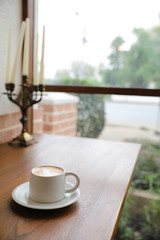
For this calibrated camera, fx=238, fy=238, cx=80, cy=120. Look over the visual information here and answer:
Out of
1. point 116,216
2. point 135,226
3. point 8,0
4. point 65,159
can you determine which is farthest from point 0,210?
point 135,226

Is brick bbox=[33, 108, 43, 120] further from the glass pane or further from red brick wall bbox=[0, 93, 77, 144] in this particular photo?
the glass pane

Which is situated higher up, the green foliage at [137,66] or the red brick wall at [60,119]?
the green foliage at [137,66]

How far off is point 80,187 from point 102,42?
1.42 metres

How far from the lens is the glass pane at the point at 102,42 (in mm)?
1652

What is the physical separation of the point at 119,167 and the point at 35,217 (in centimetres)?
43

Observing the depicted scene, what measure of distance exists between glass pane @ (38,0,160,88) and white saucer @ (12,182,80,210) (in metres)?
1.21

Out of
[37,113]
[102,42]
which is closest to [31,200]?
[37,113]

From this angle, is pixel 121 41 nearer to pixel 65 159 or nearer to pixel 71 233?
pixel 65 159

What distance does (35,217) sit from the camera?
528mm

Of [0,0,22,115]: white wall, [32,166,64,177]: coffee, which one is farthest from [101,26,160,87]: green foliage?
[32,166,64,177]: coffee

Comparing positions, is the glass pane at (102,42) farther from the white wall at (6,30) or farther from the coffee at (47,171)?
the coffee at (47,171)

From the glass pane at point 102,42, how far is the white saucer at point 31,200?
1.21 m

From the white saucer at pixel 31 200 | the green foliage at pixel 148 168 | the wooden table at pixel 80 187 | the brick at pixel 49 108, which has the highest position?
the brick at pixel 49 108

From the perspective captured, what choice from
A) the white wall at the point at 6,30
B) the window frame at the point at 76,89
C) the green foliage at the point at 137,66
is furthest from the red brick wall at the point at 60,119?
the white wall at the point at 6,30
